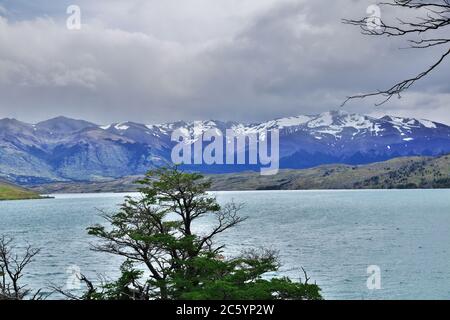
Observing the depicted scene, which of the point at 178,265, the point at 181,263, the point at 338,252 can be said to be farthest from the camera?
the point at 338,252

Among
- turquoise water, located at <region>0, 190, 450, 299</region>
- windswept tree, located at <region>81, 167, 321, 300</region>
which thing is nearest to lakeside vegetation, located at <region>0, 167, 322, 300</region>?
windswept tree, located at <region>81, 167, 321, 300</region>

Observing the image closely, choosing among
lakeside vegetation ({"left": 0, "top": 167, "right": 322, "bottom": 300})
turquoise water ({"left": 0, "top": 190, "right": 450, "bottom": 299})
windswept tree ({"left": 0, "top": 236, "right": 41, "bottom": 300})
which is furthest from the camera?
turquoise water ({"left": 0, "top": 190, "right": 450, "bottom": 299})

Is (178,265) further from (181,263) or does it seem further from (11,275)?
(11,275)

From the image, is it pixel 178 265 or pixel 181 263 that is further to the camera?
pixel 178 265

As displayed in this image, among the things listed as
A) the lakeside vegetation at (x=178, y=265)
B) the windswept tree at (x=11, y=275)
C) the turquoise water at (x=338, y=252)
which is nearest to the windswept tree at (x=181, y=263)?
the lakeside vegetation at (x=178, y=265)

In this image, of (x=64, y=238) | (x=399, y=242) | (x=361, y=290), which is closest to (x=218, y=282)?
(x=361, y=290)

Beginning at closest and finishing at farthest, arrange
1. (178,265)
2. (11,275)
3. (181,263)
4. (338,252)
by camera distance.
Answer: (181,263) < (178,265) < (11,275) < (338,252)

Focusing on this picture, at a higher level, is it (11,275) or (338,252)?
(11,275)

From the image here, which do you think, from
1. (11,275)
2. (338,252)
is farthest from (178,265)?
(338,252)

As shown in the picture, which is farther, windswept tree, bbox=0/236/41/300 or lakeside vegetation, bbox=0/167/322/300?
lakeside vegetation, bbox=0/167/322/300

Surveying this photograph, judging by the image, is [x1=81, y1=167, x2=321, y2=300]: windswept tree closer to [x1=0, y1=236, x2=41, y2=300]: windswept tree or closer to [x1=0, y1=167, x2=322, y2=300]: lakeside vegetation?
[x1=0, y1=167, x2=322, y2=300]: lakeside vegetation

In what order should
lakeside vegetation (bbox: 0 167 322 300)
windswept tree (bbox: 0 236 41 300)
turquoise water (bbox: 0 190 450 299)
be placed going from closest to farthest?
windswept tree (bbox: 0 236 41 300) → lakeside vegetation (bbox: 0 167 322 300) → turquoise water (bbox: 0 190 450 299)

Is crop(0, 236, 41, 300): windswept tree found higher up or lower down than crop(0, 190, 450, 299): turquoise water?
higher up

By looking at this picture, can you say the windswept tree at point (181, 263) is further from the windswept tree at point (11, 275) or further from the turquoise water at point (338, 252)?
the turquoise water at point (338, 252)
